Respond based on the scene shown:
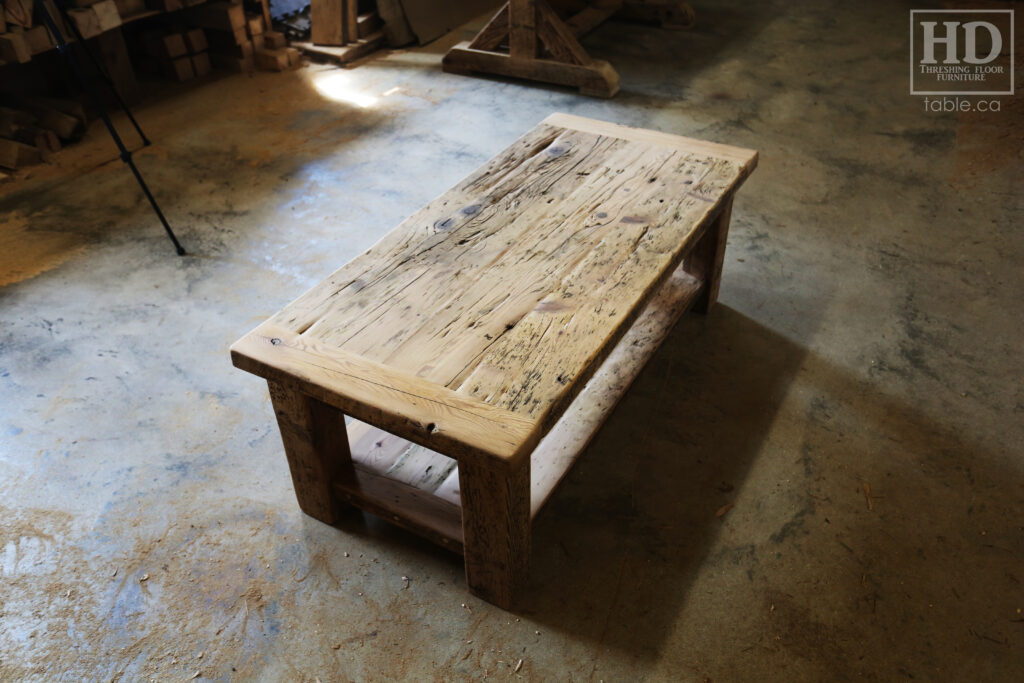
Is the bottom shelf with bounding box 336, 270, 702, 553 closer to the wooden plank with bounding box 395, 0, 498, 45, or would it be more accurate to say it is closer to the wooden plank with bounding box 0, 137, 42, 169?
the wooden plank with bounding box 0, 137, 42, 169

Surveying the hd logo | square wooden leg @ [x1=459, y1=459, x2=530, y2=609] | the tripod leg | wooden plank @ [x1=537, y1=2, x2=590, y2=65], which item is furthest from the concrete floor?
wooden plank @ [x1=537, y1=2, x2=590, y2=65]

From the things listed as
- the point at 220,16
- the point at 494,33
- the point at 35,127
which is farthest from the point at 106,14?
the point at 494,33

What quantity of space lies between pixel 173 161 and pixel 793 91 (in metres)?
3.32

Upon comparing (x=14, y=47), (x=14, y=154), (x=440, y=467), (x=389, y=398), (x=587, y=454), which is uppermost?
(x=14, y=47)

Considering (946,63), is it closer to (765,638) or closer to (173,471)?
(765,638)

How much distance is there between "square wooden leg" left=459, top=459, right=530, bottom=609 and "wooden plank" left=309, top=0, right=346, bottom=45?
13.2ft

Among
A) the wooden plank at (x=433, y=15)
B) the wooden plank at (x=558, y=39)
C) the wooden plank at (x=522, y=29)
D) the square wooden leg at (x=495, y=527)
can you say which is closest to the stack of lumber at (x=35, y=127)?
the wooden plank at (x=433, y=15)

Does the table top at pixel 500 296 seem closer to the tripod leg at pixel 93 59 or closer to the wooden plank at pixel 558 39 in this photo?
the tripod leg at pixel 93 59

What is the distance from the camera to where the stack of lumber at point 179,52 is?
4566mm

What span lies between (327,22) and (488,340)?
12.8ft

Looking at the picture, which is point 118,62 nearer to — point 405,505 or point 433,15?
point 433,15

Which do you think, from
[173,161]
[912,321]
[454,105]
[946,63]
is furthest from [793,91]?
[173,161]

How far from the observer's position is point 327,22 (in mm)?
4852

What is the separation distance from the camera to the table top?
1.52m
